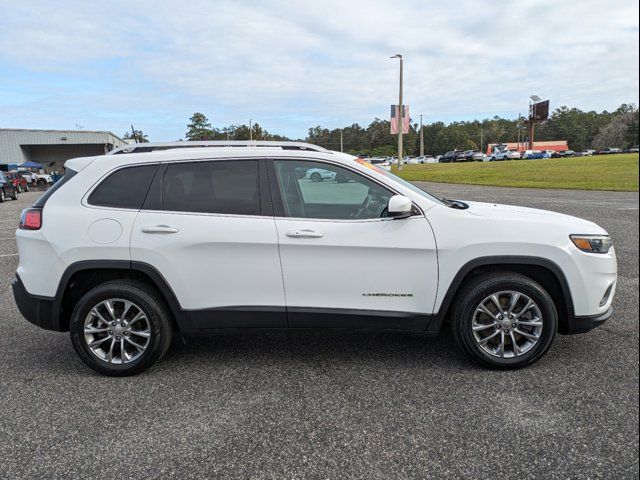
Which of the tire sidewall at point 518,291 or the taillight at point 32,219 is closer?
the tire sidewall at point 518,291

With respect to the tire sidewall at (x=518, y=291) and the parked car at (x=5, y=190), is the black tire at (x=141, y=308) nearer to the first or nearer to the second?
the tire sidewall at (x=518, y=291)

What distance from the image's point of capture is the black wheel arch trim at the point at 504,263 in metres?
3.39

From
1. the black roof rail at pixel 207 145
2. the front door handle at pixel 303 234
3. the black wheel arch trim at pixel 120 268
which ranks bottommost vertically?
the black wheel arch trim at pixel 120 268

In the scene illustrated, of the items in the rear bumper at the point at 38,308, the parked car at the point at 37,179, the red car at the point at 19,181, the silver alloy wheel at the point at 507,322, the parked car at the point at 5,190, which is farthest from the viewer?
the parked car at the point at 37,179

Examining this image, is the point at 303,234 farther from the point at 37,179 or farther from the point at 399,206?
the point at 37,179

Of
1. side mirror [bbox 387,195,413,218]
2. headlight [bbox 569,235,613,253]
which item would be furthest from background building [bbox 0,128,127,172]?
headlight [bbox 569,235,613,253]

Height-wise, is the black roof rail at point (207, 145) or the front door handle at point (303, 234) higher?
the black roof rail at point (207, 145)

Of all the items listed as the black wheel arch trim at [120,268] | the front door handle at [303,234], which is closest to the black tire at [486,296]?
the front door handle at [303,234]

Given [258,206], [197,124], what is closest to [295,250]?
[258,206]

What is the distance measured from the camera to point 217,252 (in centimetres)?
355

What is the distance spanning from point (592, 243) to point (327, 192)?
1976 mm

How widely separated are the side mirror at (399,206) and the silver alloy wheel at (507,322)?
87 centimetres

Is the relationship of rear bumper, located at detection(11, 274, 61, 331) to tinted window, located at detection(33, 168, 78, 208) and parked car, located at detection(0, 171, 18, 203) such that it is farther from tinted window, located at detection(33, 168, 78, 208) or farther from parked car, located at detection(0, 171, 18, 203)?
parked car, located at detection(0, 171, 18, 203)

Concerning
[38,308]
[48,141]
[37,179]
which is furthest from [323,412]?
[48,141]
